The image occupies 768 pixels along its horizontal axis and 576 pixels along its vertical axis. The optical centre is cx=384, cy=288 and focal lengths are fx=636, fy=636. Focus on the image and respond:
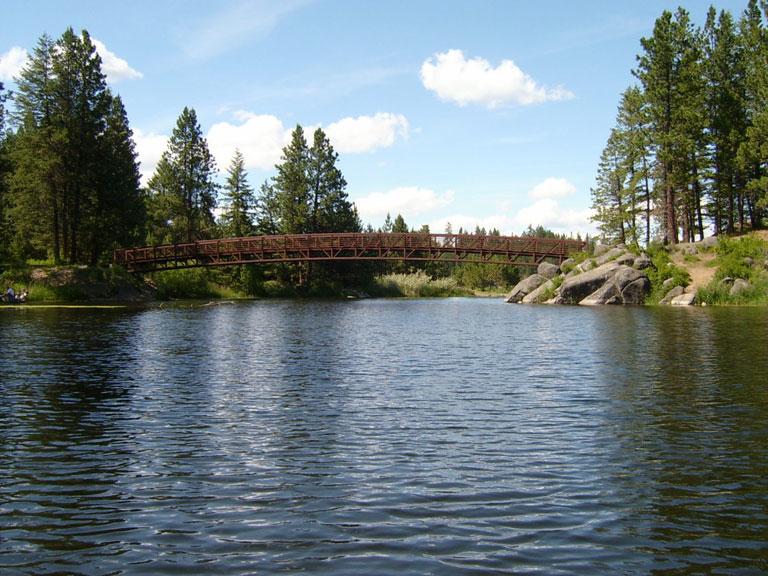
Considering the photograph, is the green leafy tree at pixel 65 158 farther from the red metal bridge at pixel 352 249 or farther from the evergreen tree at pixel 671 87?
the evergreen tree at pixel 671 87

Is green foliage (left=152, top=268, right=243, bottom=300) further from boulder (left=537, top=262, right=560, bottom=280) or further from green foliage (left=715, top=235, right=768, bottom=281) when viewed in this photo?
green foliage (left=715, top=235, right=768, bottom=281)

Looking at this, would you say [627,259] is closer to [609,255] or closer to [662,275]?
[609,255]

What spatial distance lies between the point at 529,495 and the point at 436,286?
85.8m

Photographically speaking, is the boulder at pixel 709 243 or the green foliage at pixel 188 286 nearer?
the boulder at pixel 709 243

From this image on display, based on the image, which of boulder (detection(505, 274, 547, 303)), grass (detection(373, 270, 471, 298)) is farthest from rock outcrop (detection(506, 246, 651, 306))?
grass (detection(373, 270, 471, 298))

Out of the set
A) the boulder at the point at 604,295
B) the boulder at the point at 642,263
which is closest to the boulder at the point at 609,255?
the boulder at the point at 642,263

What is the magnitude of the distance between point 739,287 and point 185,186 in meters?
60.8

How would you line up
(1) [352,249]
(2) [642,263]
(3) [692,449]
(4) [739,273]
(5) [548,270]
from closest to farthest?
1. (3) [692,449]
2. (4) [739,273]
3. (2) [642,263]
4. (5) [548,270]
5. (1) [352,249]

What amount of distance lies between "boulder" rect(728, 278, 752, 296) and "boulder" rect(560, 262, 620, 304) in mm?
8575

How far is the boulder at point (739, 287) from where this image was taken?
4372 cm

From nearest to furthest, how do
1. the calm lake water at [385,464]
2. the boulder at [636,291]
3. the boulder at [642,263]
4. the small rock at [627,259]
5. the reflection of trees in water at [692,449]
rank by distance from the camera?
the calm lake water at [385,464], the reflection of trees in water at [692,449], the boulder at [636,291], the boulder at [642,263], the small rock at [627,259]

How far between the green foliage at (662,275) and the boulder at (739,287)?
3.21 m

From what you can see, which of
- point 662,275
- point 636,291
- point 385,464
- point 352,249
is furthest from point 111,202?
point 385,464

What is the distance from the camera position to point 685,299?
45.2 m
